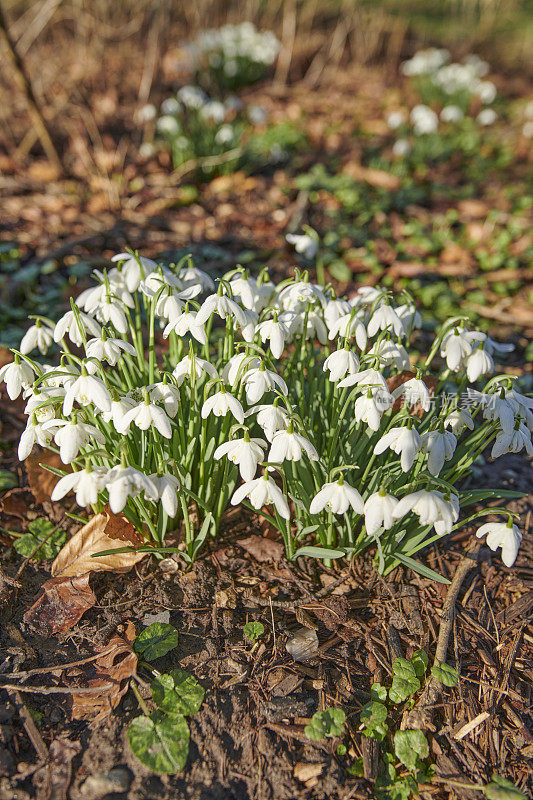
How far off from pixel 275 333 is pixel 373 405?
0.38m

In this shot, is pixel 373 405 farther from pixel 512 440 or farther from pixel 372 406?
pixel 512 440

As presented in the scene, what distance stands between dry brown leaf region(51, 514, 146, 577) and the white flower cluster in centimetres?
625

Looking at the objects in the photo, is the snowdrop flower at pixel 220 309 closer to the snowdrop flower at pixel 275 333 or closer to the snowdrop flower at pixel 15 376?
the snowdrop flower at pixel 275 333

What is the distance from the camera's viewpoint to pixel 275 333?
70.4 inches

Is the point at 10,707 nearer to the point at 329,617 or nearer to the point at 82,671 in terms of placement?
the point at 82,671

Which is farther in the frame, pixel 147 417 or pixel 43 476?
pixel 43 476

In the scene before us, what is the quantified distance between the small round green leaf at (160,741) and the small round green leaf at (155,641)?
0.19 meters

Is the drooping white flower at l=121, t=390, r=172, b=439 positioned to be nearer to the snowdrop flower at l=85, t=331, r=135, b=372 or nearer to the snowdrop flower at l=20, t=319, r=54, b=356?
the snowdrop flower at l=85, t=331, r=135, b=372

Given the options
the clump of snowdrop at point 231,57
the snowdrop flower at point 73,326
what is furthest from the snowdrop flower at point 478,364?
the clump of snowdrop at point 231,57

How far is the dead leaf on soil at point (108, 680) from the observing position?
66.7 inches

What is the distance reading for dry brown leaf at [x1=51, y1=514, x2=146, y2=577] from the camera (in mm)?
2018

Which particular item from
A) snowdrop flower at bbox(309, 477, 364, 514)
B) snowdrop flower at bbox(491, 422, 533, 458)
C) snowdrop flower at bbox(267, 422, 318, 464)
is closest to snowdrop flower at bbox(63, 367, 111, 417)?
snowdrop flower at bbox(267, 422, 318, 464)

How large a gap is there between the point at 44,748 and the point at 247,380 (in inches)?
47.0

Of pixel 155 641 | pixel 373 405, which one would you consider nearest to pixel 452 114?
pixel 373 405
